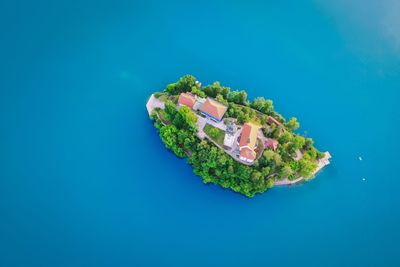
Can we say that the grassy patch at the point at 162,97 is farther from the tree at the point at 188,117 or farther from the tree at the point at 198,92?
the tree at the point at 188,117

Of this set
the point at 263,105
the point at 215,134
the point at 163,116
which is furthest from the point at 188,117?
the point at 263,105

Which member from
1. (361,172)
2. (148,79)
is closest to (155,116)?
(148,79)

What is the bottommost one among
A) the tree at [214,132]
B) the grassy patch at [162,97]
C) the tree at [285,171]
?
the tree at [285,171]

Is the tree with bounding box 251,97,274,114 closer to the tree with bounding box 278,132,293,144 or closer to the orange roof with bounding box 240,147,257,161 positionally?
the tree with bounding box 278,132,293,144

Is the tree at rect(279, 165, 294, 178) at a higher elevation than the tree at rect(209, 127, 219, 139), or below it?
below

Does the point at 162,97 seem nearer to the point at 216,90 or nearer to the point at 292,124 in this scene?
the point at 216,90

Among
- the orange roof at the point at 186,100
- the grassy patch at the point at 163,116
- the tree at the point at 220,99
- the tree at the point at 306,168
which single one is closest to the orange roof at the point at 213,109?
the tree at the point at 220,99

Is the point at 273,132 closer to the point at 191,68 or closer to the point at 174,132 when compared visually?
the point at 174,132

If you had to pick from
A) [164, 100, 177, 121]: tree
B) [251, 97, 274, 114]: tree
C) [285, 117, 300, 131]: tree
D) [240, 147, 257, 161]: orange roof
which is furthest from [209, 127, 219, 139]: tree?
[285, 117, 300, 131]: tree
